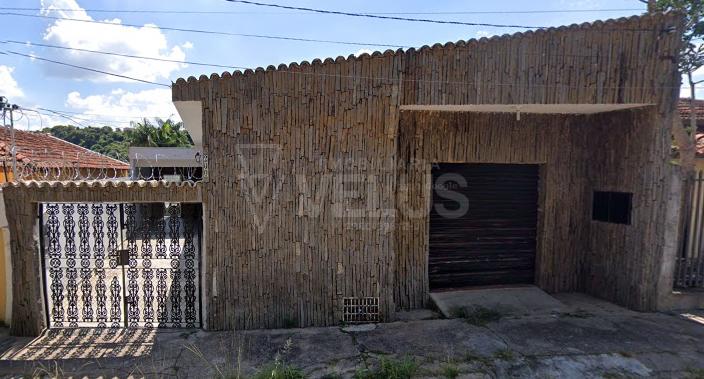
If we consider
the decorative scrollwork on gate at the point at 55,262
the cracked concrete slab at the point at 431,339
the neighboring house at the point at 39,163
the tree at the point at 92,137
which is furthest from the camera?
the tree at the point at 92,137

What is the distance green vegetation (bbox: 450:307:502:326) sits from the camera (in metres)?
5.00

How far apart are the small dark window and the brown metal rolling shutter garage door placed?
100cm

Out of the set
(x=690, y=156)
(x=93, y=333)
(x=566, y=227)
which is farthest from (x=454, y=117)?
(x=93, y=333)

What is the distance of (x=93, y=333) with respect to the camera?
473cm

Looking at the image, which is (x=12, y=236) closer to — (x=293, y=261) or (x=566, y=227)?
(x=293, y=261)

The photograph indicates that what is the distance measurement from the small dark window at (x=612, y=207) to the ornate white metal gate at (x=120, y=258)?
6.58 m

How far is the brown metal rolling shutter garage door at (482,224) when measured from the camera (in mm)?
6000

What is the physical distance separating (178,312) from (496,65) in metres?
5.77

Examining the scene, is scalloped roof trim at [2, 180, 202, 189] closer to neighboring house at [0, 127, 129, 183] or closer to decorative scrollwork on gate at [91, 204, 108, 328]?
neighboring house at [0, 127, 129, 183]

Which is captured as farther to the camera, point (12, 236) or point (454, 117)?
point (454, 117)

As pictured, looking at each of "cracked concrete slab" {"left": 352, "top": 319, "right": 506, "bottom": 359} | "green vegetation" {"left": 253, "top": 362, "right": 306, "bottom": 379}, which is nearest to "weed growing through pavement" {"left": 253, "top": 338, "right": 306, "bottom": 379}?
"green vegetation" {"left": 253, "top": 362, "right": 306, "bottom": 379}

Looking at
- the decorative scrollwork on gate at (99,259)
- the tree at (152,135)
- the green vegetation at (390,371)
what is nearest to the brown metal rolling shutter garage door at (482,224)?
the green vegetation at (390,371)

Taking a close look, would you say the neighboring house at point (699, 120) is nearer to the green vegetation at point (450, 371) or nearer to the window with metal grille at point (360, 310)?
the green vegetation at point (450, 371)

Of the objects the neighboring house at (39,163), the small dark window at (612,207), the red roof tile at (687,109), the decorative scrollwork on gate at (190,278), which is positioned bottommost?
the decorative scrollwork on gate at (190,278)
